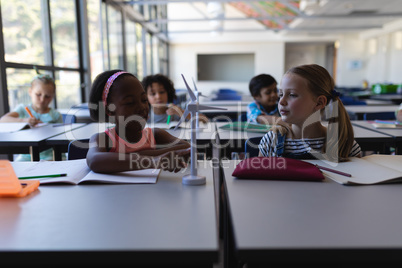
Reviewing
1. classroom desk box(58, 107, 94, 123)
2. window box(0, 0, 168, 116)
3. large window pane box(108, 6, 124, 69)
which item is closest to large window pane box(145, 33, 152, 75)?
window box(0, 0, 168, 116)

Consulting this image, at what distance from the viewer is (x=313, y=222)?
A: 2.44 ft

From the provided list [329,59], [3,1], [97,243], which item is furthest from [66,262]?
[329,59]

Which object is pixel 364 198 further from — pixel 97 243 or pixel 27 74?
pixel 27 74

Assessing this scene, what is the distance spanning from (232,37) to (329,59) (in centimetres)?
506

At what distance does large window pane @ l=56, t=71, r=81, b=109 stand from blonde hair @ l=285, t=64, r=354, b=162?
3.49 metres

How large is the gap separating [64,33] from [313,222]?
4.50m

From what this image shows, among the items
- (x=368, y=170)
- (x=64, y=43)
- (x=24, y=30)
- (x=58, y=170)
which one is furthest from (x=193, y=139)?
(x=64, y=43)

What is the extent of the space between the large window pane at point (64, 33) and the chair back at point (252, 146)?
3.18 m

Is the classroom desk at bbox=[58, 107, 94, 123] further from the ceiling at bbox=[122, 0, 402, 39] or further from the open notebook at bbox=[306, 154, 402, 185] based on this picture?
the ceiling at bbox=[122, 0, 402, 39]

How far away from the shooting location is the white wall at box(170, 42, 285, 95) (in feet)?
40.2

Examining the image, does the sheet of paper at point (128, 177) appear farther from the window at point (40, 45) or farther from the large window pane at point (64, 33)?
the large window pane at point (64, 33)

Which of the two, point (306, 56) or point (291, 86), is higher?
point (306, 56)

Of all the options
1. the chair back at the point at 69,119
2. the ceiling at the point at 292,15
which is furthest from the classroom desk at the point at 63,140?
the ceiling at the point at 292,15

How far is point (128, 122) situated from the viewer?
1.26m
